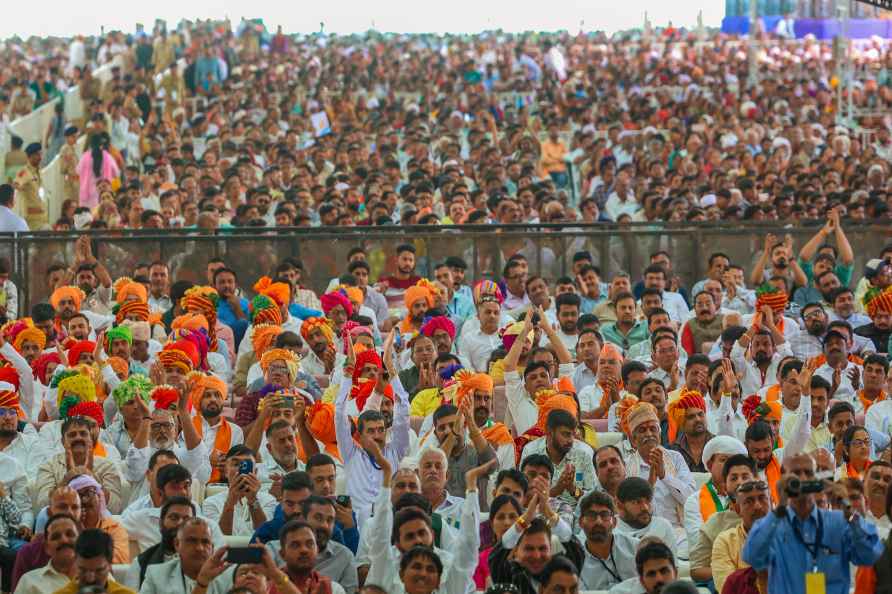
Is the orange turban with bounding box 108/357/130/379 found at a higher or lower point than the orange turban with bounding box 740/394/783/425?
higher

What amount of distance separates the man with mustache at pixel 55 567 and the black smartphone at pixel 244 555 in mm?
→ 1202

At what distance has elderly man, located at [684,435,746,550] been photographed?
11.2 m

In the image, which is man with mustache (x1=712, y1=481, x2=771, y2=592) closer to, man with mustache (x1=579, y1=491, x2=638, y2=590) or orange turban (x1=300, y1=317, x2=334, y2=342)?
man with mustache (x1=579, y1=491, x2=638, y2=590)

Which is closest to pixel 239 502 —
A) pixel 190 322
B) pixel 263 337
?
pixel 263 337

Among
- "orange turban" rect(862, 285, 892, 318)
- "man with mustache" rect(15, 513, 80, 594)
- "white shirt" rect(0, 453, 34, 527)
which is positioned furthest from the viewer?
"orange turban" rect(862, 285, 892, 318)

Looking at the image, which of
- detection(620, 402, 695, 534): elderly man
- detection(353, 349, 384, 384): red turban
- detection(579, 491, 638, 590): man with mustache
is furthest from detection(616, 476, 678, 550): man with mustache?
detection(353, 349, 384, 384): red turban

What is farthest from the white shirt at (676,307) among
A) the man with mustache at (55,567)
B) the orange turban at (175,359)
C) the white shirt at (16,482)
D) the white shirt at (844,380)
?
the man with mustache at (55,567)

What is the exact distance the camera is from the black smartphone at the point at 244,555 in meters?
9.25

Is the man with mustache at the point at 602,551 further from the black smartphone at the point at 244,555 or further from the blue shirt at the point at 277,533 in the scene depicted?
the black smartphone at the point at 244,555

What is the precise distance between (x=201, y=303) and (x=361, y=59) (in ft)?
81.1

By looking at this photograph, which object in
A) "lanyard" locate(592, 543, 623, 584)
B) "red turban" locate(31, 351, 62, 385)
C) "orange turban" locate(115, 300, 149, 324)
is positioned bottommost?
"lanyard" locate(592, 543, 623, 584)

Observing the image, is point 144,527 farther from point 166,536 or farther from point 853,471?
point 853,471

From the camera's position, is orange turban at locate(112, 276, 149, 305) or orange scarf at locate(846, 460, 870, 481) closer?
orange scarf at locate(846, 460, 870, 481)

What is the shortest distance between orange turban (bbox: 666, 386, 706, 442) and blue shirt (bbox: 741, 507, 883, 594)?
11.2 feet
